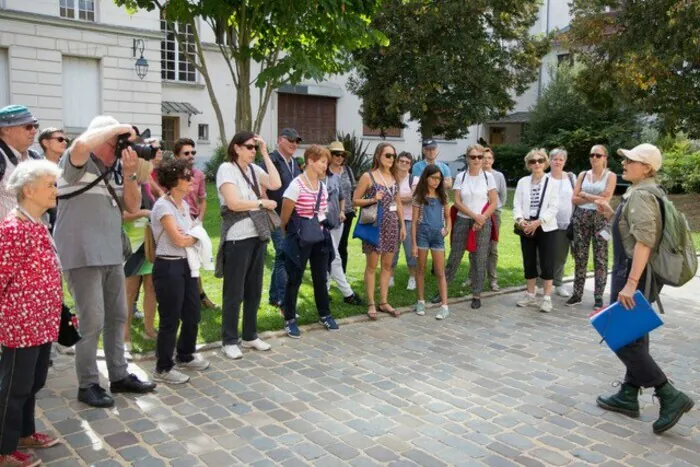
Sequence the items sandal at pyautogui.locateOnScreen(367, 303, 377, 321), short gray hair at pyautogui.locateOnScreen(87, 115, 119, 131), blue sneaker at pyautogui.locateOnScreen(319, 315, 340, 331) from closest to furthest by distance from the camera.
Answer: short gray hair at pyautogui.locateOnScreen(87, 115, 119, 131) → blue sneaker at pyautogui.locateOnScreen(319, 315, 340, 331) → sandal at pyautogui.locateOnScreen(367, 303, 377, 321)

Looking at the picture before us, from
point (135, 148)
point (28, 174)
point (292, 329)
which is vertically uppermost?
point (135, 148)

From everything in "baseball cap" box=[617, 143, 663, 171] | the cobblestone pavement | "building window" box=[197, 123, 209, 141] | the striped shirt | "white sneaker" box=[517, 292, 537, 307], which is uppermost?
"building window" box=[197, 123, 209, 141]

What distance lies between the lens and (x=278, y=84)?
8.41 meters

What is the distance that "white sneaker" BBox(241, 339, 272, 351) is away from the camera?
6.32 m

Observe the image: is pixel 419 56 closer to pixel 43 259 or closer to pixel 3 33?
pixel 3 33

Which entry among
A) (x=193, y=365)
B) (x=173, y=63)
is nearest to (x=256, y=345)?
(x=193, y=365)

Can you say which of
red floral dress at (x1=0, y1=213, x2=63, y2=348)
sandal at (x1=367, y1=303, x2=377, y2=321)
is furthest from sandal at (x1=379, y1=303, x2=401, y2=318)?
red floral dress at (x1=0, y1=213, x2=63, y2=348)

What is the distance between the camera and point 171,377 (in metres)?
5.38

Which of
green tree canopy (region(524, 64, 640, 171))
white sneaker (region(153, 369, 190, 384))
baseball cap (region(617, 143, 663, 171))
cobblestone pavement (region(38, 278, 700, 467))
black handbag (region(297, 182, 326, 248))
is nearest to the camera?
cobblestone pavement (region(38, 278, 700, 467))

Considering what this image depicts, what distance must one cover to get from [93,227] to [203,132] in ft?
80.0

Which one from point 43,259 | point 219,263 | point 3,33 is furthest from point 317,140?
point 43,259

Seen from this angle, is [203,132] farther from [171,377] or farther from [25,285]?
[25,285]

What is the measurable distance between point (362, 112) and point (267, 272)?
19591 mm

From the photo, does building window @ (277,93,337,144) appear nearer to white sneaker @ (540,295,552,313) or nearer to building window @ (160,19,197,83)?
building window @ (160,19,197,83)
